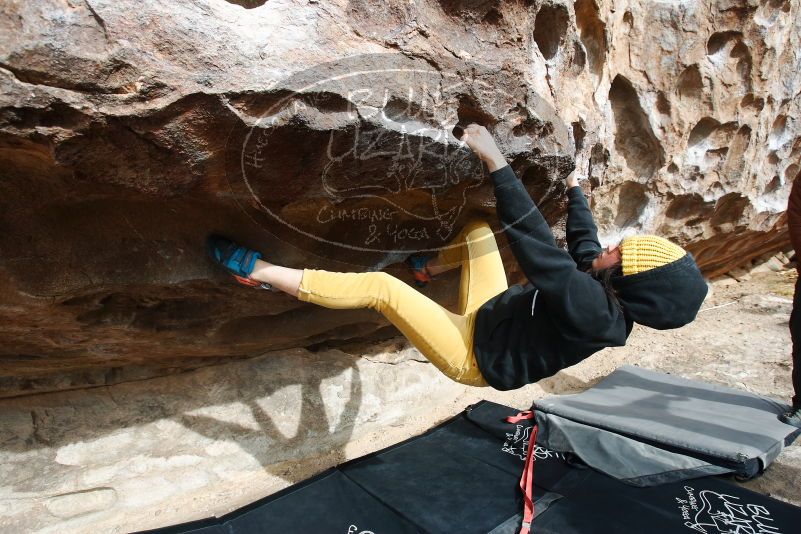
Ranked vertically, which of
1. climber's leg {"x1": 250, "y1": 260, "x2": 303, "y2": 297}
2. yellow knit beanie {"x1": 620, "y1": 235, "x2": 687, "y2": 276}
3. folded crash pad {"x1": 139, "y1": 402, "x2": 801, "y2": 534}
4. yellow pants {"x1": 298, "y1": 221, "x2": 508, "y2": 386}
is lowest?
folded crash pad {"x1": 139, "y1": 402, "x2": 801, "y2": 534}

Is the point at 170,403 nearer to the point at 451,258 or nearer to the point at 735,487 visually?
the point at 451,258

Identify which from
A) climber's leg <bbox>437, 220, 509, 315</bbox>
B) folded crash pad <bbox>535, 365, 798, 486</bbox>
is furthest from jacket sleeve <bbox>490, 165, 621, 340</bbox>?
folded crash pad <bbox>535, 365, 798, 486</bbox>

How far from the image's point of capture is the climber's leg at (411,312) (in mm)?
1584

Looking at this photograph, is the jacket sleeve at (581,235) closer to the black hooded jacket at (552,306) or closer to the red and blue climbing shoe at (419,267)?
the black hooded jacket at (552,306)

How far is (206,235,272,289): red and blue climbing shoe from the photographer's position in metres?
1.59

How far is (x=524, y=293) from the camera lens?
157 cm

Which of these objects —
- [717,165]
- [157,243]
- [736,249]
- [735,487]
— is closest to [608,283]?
[735,487]

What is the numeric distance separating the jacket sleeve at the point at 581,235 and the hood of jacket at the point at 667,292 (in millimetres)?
342

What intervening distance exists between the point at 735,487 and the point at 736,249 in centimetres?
286

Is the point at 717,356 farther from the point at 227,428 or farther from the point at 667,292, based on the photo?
the point at 227,428

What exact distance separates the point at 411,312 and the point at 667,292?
0.75 m

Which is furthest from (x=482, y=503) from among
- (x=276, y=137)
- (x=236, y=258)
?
(x=276, y=137)

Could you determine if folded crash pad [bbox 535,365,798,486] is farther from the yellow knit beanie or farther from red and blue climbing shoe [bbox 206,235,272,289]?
red and blue climbing shoe [bbox 206,235,272,289]

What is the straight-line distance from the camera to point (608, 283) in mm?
1392
